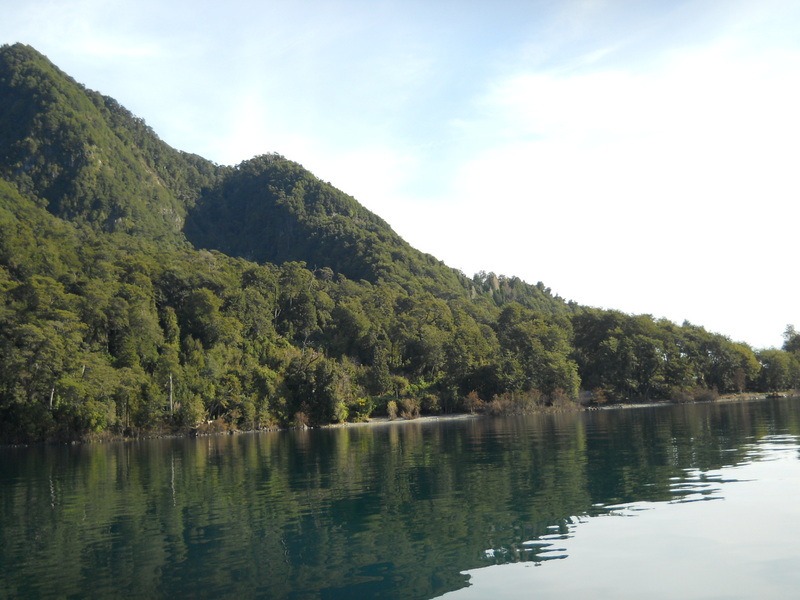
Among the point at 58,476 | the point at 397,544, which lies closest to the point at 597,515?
the point at 397,544

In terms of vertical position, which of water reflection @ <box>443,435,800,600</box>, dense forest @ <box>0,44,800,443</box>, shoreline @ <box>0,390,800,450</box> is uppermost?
dense forest @ <box>0,44,800,443</box>

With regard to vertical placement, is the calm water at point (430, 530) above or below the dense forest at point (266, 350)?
below

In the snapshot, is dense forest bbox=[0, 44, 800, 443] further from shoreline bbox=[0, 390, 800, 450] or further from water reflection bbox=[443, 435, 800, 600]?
water reflection bbox=[443, 435, 800, 600]

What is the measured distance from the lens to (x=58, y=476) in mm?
38344

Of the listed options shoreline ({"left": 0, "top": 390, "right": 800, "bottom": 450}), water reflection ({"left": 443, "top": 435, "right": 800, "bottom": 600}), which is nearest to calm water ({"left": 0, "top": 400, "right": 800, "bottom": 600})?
water reflection ({"left": 443, "top": 435, "right": 800, "bottom": 600})

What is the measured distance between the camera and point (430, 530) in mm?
18797

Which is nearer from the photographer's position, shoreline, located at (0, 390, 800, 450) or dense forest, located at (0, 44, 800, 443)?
shoreline, located at (0, 390, 800, 450)

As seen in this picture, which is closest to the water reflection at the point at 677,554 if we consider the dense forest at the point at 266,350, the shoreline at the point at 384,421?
the dense forest at the point at 266,350

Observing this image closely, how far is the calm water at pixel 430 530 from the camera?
14.0 m

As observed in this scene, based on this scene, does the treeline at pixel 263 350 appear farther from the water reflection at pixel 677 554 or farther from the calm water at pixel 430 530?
the water reflection at pixel 677 554

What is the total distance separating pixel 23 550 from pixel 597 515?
17.2m

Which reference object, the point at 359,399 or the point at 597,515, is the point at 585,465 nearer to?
the point at 597,515

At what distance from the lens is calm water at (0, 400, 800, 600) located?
46.0 feet

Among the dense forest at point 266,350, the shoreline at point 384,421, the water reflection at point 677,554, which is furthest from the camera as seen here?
the dense forest at point 266,350
